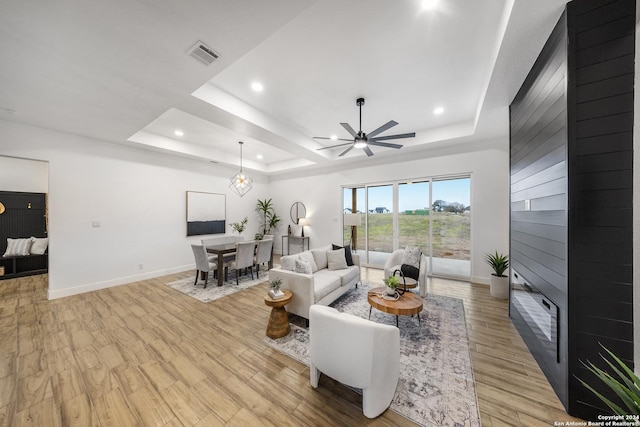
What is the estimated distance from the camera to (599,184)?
1541 mm

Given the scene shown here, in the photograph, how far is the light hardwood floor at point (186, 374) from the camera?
1604mm

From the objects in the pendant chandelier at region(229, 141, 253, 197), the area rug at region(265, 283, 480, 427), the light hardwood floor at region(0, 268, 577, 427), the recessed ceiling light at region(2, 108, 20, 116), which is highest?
the recessed ceiling light at region(2, 108, 20, 116)

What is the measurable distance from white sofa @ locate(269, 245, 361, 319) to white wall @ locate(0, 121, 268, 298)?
12.4 ft

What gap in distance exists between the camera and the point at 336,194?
21.2 ft

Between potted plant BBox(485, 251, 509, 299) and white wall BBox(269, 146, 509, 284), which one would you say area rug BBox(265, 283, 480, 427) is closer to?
potted plant BBox(485, 251, 509, 299)

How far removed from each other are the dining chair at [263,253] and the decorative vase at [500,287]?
4521mm

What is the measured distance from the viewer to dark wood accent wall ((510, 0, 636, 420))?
4.92 ft

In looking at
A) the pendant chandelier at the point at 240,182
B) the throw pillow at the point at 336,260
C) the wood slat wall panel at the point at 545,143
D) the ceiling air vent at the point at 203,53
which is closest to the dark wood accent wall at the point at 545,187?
the wood slat wall panel at the point at 545,143

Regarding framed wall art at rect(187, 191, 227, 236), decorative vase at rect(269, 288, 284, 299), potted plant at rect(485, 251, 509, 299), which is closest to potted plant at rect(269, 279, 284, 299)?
decorative vase at rect(269, 288, 284, 299)

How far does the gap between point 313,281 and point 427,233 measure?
11.4ft

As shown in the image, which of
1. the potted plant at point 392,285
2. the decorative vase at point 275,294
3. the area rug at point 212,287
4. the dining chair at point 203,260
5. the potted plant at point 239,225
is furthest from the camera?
the potted plant at point 239,225

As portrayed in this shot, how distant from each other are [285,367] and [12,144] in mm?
5412

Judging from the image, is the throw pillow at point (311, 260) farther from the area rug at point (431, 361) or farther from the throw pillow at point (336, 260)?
the area rug at point (431, 361)

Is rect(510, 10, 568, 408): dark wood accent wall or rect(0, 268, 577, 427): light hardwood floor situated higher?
rect(510, 10, 568, 408): dark wood accent wall
